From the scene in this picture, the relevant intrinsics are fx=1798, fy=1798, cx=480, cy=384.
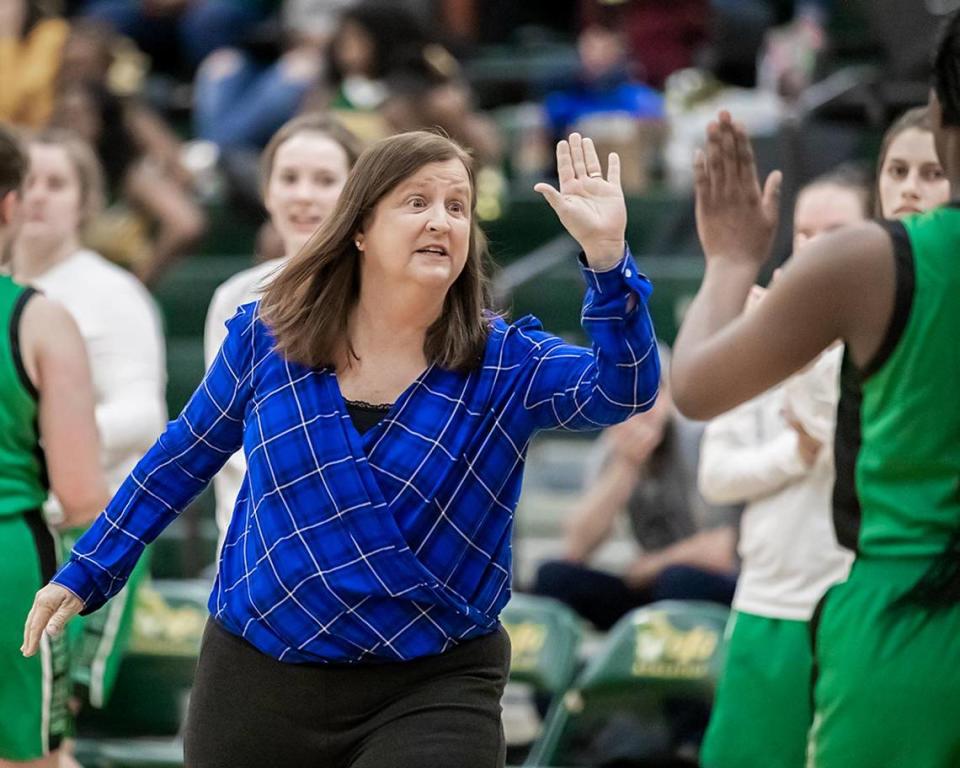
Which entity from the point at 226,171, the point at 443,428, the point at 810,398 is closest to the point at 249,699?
the point at 443,428

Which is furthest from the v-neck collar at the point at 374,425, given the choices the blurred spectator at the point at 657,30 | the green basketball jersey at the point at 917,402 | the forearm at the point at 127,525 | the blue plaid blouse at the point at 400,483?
the blurred spectator at the point at 657,30

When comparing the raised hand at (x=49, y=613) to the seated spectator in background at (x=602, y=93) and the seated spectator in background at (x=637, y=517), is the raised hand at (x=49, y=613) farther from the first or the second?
the seated spectator in background at (x=602, y=93)

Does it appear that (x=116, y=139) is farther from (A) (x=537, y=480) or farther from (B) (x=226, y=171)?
(A) (x=537, y=480)

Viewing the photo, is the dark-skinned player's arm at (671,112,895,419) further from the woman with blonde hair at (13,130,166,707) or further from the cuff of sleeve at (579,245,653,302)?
the woman with blonde hair at (13,130,166,707)

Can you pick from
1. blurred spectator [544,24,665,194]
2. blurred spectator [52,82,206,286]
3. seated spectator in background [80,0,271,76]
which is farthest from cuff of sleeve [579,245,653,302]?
seated spectator in background [80,0,271,76]

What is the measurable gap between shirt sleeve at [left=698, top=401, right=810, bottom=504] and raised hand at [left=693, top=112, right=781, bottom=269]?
161cm

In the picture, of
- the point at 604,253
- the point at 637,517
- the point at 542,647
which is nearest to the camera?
the point at 604,253

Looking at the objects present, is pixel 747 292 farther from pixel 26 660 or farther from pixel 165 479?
pixel 26 660

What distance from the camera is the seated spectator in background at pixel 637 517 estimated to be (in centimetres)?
635

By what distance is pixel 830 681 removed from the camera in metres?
2.76

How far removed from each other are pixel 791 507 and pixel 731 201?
5.85 ft

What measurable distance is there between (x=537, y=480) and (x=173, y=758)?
107 inches

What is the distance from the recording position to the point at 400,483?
3.25 metres

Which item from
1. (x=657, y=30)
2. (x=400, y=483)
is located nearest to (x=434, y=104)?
(x=657, y=30)
